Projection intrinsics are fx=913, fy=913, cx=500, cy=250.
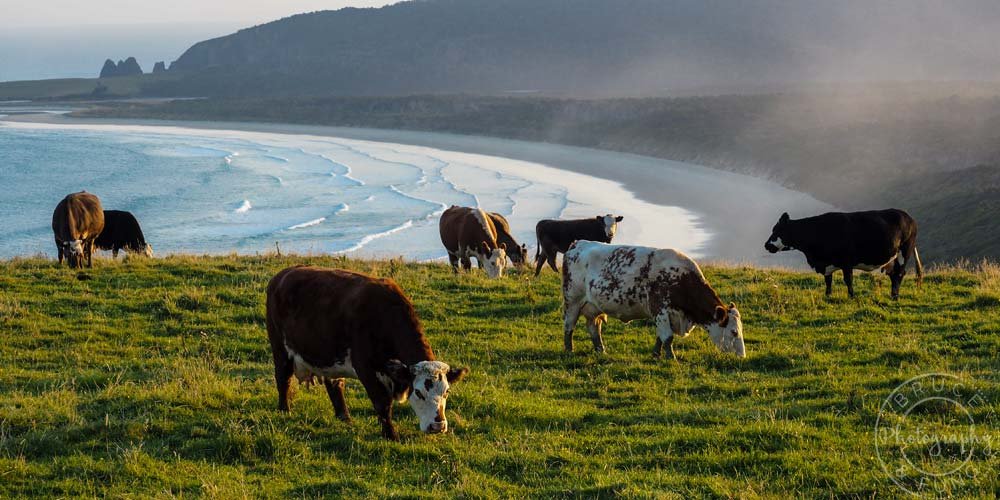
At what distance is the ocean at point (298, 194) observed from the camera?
152 ft

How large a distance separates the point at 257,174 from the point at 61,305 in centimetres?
6521

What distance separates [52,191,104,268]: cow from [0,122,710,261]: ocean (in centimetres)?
1078

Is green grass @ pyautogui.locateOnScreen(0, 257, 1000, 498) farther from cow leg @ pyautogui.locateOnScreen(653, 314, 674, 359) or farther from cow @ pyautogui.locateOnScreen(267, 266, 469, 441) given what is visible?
cow @ pyautogui.locateOnScreen(267, 266, 469, 441)

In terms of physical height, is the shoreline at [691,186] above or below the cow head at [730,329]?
below

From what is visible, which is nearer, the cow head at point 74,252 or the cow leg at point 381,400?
the cow leg at point 381,400

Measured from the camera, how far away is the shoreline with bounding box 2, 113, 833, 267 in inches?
1756

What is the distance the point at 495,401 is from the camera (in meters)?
10.0

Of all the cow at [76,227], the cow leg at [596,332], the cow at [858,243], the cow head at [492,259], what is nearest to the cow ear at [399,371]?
the cow leg at [596,332]

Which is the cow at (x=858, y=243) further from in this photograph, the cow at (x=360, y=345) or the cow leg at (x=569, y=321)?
the cow at (x=360, y=345)

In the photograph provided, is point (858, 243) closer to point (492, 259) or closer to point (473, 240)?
point (492, 259)

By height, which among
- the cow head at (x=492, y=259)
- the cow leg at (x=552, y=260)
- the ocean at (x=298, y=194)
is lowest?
the ocean at (x=298, y=194)

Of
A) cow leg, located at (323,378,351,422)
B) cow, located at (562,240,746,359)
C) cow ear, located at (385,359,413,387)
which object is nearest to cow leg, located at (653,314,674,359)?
cow, located at (562,240,746,359)

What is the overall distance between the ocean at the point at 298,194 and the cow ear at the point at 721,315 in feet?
68.8

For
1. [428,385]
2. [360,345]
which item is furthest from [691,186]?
[428,385]
